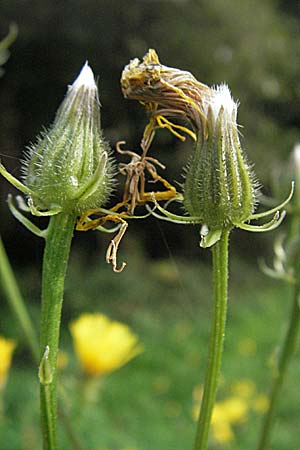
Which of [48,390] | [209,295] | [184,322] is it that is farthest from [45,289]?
[209,295]

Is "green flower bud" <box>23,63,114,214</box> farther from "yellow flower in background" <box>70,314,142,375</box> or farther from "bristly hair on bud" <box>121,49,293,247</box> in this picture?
"yellow flower in background" <box>70,314,142,375</box>

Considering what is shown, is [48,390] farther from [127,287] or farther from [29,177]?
[127,287]

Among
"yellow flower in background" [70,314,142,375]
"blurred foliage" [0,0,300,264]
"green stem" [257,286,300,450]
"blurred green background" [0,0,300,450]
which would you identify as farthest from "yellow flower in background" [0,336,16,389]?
"blurred foliage" [0,0,300,264]

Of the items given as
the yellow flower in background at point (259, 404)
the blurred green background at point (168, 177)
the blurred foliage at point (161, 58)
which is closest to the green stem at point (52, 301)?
the blurred green background at point (168, 177)

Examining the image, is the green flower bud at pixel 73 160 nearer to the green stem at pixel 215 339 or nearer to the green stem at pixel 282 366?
the green stem at pixel 215 339

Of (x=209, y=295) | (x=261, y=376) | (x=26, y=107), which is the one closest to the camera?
(x=261, y=376)

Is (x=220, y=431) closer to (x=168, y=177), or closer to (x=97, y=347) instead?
(x=97, y=347)

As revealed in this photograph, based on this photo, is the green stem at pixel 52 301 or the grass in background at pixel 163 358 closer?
the green stem at pixel 52 301

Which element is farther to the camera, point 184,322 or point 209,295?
point 209,295
